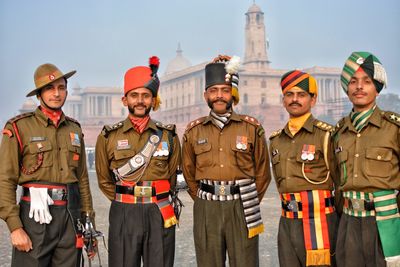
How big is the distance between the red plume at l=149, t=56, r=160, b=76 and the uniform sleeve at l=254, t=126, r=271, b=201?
1.10m

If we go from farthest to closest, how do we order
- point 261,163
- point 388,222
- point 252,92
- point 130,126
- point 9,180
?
point 252,92 → point 261,163 → point 130,126 → point 9,180 → point 388,222

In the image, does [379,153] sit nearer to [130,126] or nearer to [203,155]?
[203,155]

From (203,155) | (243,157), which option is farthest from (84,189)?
(243,157)

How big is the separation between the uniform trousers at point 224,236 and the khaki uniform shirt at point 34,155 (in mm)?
1201

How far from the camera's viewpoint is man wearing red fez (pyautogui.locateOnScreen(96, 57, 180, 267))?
15.5 feet

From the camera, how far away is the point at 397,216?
164 inches

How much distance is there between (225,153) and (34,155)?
5.39ft

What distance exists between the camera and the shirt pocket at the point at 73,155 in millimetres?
4680

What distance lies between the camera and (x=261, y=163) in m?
5.13

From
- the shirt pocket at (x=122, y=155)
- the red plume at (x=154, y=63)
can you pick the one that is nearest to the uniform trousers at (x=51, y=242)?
the shirt pocket at (x=122, y=155)

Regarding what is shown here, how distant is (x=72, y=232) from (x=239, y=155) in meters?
1.59

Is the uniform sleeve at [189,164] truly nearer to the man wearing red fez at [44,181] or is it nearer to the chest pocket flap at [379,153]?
the man wearing red fez at [44,181]

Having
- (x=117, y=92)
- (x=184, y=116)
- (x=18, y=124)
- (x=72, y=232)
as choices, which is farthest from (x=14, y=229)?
(x=117, y=92)

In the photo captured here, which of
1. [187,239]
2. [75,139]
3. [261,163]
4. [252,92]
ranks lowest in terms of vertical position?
[187,239]
